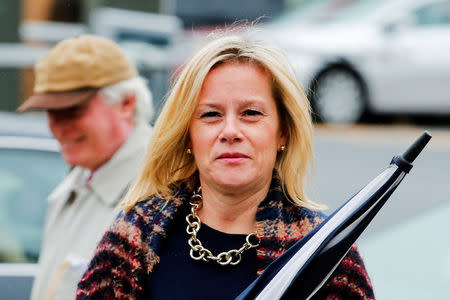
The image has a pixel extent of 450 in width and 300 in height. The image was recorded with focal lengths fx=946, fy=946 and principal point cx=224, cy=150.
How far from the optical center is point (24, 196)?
4.11 m

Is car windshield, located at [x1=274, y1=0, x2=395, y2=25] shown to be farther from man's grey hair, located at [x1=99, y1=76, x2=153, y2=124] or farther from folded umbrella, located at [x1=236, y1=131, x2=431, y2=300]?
folded umbrella, located at [x1=236, y1=131, x2=431, y2=300]

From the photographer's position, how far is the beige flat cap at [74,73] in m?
3.08

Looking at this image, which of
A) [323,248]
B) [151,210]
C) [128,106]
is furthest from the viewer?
[128,106]

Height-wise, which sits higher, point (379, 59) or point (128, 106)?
point (128, 106)

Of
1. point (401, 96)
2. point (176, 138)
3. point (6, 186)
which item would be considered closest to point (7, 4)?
point (6, 186)

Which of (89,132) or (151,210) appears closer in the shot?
(151,210)

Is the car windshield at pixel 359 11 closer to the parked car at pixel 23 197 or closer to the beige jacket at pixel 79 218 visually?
the parked car at pixel 23 197

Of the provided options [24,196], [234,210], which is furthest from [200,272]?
[24,196]

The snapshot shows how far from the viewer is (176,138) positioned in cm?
221

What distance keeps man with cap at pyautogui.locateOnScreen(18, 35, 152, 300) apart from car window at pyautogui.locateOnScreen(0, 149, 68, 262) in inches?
32.8

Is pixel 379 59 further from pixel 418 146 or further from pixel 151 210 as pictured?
pixel 418 146

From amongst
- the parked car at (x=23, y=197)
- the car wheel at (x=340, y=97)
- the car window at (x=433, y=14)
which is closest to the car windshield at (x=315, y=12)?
the car wheel at (x=340, y=97)

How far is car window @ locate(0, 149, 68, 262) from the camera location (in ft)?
13.0

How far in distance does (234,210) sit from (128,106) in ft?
3.86
